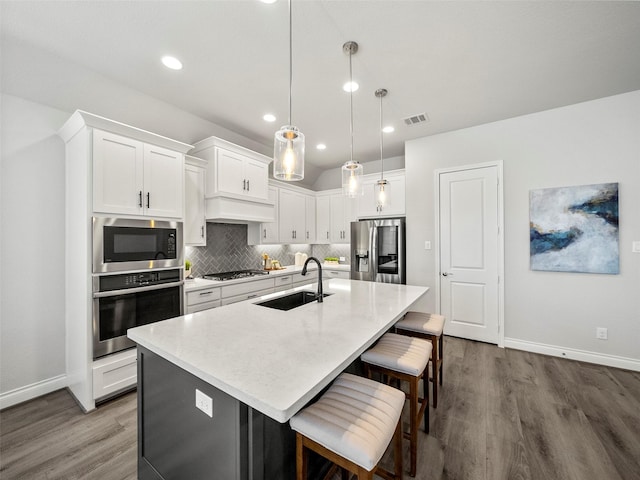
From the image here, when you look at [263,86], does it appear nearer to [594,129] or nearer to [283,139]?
[283,139]

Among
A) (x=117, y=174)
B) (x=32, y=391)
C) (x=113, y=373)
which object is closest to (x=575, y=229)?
(x=117, y=174)

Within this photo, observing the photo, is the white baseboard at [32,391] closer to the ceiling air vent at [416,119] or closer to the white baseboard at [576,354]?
the ceiling air vent at [416,119]

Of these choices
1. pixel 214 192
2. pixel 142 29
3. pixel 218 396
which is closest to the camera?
pixel 218 396

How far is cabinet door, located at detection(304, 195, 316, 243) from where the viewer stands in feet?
16.7

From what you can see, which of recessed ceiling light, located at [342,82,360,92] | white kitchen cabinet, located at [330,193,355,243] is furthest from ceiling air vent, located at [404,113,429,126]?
white kitchen cabinet, located at [330,193,355,243]

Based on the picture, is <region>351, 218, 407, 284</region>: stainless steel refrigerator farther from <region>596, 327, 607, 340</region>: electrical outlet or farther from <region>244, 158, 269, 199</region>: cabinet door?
<region>596, 327, 607, 340</region>: electrical outlet

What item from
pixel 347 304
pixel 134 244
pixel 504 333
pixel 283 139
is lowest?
pixel 504 333

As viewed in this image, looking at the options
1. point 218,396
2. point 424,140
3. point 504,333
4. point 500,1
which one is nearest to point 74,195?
point 218,396

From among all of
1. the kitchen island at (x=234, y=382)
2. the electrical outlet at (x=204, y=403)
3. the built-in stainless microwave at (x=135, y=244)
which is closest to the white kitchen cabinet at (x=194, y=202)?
the built-in stainless microwave at (x=135, y=244)

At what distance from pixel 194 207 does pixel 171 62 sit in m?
1.50

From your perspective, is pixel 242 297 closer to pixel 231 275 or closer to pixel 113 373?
pixel 231 275

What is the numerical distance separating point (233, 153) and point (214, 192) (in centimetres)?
60

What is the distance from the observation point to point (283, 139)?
1.75 meters

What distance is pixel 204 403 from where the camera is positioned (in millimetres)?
1118
